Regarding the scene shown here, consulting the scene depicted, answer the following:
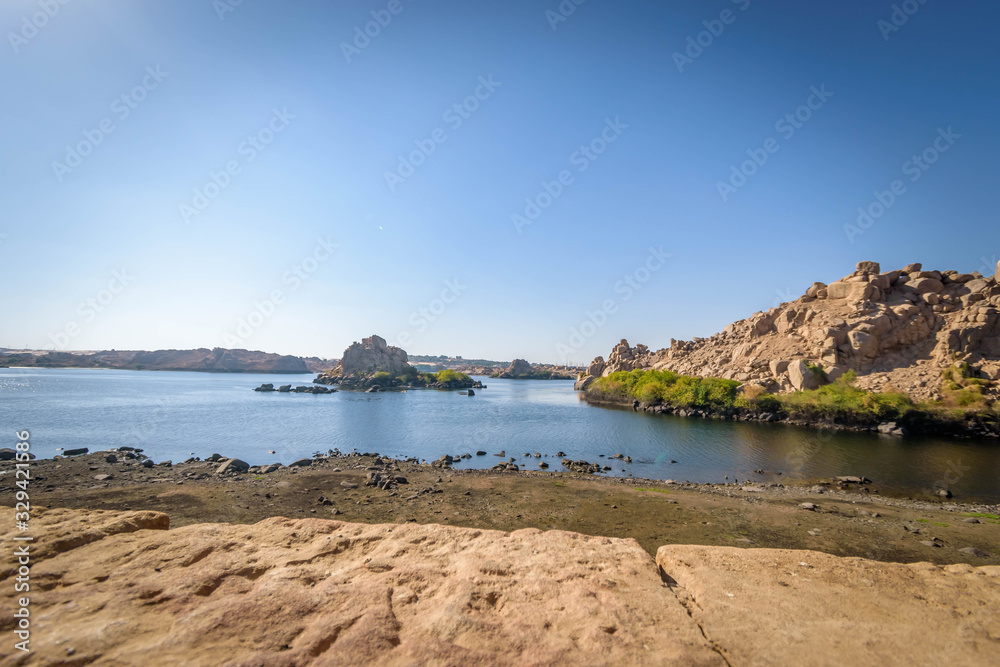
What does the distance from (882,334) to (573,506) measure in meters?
45.5

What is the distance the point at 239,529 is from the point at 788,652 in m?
5.15

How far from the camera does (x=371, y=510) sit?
12227mm

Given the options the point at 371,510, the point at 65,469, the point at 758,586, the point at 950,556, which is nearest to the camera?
the point at 758,586

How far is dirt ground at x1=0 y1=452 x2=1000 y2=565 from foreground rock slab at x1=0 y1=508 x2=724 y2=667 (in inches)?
288

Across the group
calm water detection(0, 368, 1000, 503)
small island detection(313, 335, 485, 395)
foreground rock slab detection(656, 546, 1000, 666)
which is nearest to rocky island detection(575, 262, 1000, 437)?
calm water detection(0, 368, 1000, 503)

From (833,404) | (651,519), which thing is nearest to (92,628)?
(651,519)

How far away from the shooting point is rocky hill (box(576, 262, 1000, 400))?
117 ft

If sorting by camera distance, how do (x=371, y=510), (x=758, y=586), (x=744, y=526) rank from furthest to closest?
(x=371, y=510) → (x=744, y=526) → (x=758, y=586)

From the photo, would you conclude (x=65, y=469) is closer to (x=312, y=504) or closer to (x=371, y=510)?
(x=312, y=504)

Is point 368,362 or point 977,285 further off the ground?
point 977,285

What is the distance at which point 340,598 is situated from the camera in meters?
3.08

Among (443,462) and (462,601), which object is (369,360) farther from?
(462,601)

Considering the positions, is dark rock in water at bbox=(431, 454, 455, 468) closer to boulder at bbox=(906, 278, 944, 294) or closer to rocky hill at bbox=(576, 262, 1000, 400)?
rocky hill at bbox=(576, 262, 1000, 400)

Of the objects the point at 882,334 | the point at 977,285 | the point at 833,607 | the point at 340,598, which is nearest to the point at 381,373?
the point at 882,334
